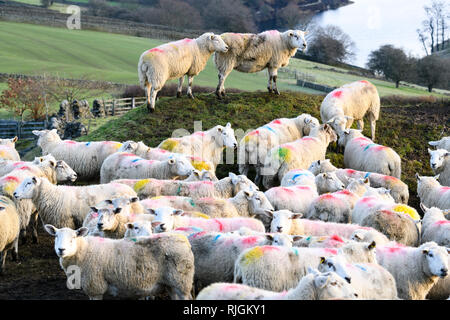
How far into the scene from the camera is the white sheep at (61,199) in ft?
30.6

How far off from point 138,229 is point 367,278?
3025 millimetres

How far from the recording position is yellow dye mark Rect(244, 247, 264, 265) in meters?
6.60

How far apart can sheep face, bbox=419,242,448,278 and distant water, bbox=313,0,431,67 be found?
46.2 metres

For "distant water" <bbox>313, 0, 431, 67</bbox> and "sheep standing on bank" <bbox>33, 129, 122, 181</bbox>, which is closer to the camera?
"sheep standing on bank" <bbox>33, 129, 122, 181</bbox>

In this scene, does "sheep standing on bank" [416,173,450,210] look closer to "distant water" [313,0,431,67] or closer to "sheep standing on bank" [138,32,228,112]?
"sheep standing on bank" [138,32,228,112]

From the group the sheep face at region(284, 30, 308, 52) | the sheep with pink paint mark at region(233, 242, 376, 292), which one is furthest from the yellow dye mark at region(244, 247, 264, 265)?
the sheep face at region(284, 30, 308, 52)

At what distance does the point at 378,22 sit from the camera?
70.6 meters

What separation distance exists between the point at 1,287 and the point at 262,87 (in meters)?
28.6

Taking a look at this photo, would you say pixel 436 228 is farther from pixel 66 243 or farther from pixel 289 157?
pixel 66 243

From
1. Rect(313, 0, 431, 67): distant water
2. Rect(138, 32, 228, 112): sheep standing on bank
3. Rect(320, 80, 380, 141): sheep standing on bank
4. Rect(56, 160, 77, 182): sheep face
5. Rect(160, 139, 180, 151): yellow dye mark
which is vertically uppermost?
Rect(313, 0, 431, 67): distant water

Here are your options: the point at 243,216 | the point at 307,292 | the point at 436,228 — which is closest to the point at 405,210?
the point at 436,228

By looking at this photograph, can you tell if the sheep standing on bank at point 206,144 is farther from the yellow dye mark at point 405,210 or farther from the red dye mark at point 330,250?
the red dye mark at point 330,250

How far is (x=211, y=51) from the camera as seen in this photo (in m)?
15.7
